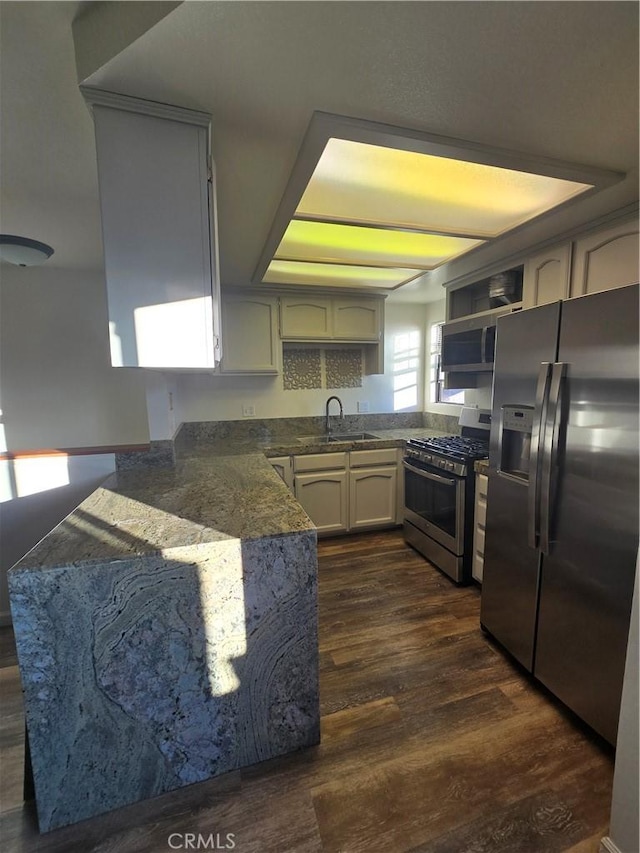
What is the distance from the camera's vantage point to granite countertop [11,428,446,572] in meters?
1.14

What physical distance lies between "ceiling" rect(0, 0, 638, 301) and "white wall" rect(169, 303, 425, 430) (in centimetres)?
200

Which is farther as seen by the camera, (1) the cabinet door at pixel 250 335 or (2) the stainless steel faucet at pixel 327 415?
(2) the stainless steel faucet at pixel 327 415

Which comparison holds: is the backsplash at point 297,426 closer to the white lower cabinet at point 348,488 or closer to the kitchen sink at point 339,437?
the kitchen sink at point 339,437

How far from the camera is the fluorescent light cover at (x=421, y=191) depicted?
1.42m

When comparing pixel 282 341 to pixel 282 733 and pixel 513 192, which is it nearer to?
pixel 513 192

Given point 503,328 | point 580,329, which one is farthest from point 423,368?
point 580,329

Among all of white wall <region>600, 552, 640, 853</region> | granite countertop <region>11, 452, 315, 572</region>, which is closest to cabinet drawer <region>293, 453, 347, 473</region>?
granite countertop <region>11, 452, 315, 572</region>

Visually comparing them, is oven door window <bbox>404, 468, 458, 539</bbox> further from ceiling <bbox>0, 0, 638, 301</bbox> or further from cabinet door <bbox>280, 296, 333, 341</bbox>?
ceiling <bbox>0, 0, 638, 301</bbox>

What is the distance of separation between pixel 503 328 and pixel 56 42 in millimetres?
1905

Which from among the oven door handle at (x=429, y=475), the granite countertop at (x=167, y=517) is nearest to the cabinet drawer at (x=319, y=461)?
the oven door handle at (x=429, y=475)

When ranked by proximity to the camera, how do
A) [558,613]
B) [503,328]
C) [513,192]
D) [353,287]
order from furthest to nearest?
[353,287], [503,328], [513,192], [558,613]

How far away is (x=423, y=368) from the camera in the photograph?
4.01m

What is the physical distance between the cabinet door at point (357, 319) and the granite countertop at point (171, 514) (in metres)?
1.65

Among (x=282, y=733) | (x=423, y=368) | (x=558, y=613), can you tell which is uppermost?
(x=423, y=368)
